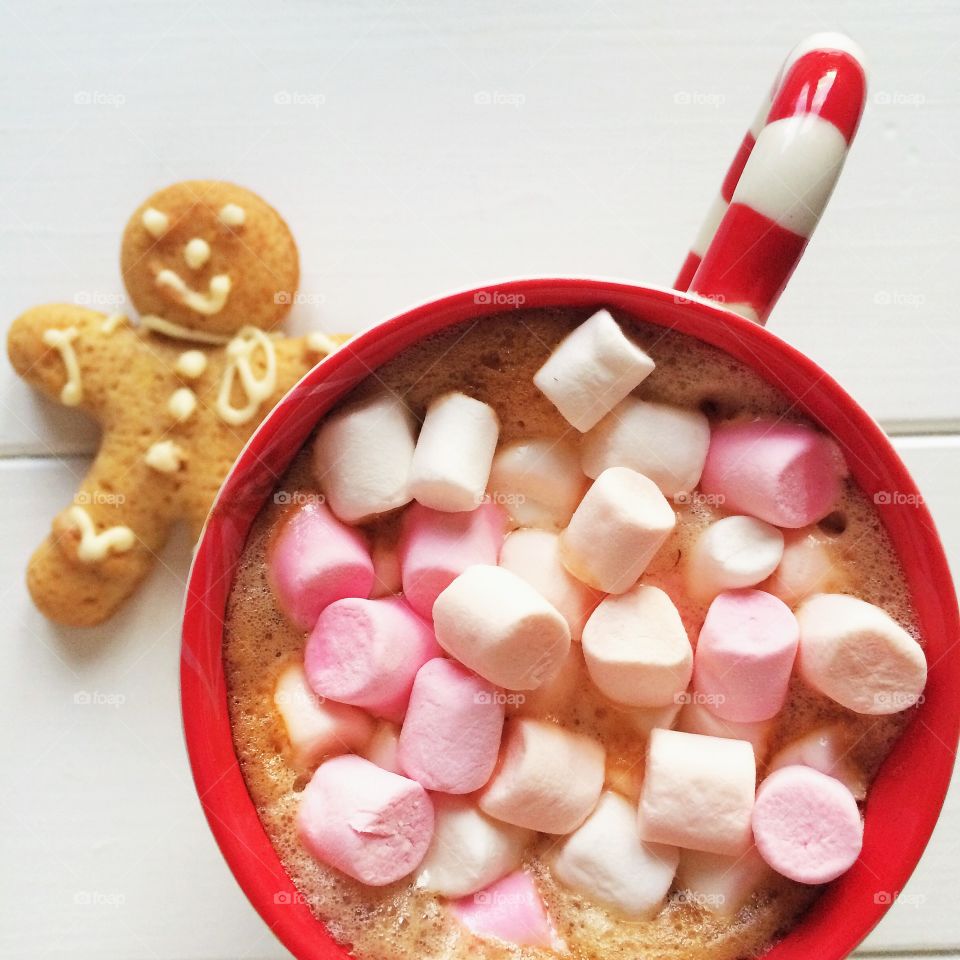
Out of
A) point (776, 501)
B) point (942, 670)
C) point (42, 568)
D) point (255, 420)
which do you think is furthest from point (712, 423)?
point (42, 568)

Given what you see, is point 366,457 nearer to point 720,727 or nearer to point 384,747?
point 384,747

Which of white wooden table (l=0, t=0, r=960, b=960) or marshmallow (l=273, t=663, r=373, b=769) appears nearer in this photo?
marshmallow (l=273, t=663, r=373, b=769)

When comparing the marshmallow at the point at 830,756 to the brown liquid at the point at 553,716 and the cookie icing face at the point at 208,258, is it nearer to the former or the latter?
the brown liquid at the point at 553,716

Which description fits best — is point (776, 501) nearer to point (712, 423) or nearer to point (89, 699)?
Answer: point (712, 423)

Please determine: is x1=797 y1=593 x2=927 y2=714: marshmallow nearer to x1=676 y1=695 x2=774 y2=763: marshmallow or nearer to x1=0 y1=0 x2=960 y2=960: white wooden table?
x1=676 y1=695 x2=774 y2=763: marshmallow

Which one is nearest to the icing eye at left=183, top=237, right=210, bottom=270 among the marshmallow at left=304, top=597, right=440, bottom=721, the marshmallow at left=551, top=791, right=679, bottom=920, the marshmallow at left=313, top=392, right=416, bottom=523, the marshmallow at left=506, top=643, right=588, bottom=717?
the marshmallow at left=313, top=392, right=416, bottom=523

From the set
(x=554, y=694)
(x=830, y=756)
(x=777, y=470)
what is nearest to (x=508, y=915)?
(x=554, y=694)

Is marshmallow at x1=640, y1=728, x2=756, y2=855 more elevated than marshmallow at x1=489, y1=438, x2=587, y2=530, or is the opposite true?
marshmallow at x1=489, y1=438, x2=587, y2=530

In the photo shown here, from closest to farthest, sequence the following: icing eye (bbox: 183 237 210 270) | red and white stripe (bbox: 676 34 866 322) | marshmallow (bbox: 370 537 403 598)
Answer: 1. red and white stripe (bbox: 676 34 866 322)
2. marshmallow (bbox: 370 537 403 598)
3. icing eye (bbox: 183 237 210 270)
